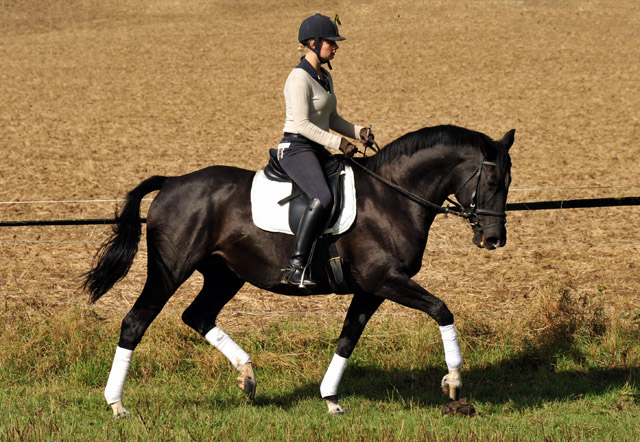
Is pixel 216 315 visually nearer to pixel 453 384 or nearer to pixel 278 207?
pixel 278 207

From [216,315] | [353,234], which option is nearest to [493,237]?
[353,234]

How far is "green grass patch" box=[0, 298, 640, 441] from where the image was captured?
17.0 feet

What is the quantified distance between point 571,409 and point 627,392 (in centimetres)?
60

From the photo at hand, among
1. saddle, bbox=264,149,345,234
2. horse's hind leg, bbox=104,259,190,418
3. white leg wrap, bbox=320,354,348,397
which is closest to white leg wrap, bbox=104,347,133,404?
horse's hind leg, bbox=104,259,190,418

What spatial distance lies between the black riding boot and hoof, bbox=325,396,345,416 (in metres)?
0.99

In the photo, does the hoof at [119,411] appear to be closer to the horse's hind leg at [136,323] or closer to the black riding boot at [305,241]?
the horse's hind leg at [136,323]

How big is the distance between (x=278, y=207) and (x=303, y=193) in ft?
0.76

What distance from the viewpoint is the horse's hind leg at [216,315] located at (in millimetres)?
6061

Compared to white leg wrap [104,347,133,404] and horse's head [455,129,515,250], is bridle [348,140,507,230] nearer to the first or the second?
horse's head [455,129,515,250]

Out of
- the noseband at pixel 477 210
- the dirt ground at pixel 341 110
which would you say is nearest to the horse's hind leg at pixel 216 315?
the dirt ground at pixel 341 110

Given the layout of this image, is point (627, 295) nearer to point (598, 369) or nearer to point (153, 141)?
point (598, 369)

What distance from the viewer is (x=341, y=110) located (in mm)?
23531

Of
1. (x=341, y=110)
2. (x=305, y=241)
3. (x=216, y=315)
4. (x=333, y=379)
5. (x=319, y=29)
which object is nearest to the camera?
(x=305, y=241)

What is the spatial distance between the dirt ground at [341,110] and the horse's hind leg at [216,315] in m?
1.92
